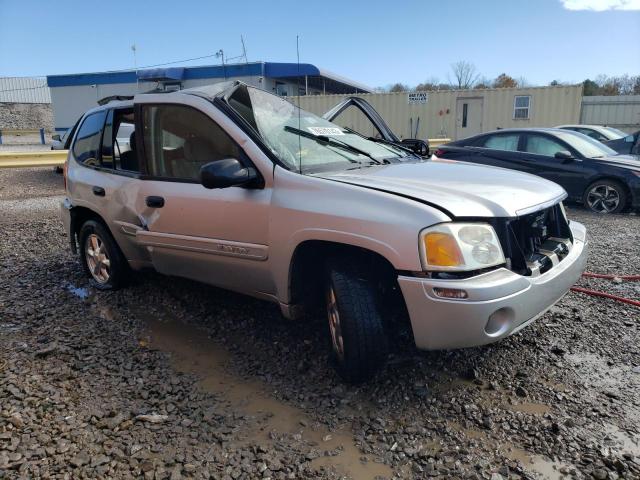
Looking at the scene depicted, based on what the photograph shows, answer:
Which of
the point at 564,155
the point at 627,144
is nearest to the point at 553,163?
the point at 564,155

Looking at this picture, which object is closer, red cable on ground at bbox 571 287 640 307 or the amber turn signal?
the amber turn signal

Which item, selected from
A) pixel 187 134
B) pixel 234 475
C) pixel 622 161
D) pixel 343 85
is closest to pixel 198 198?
pixel 187 134

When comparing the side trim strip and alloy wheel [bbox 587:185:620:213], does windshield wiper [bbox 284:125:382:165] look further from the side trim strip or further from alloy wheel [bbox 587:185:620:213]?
alloy wheel [bbox 587:185:620:213]

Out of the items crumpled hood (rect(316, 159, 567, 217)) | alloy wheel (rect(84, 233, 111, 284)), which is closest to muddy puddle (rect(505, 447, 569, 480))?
crumpled hood (rect(316, 159, 567, 217))

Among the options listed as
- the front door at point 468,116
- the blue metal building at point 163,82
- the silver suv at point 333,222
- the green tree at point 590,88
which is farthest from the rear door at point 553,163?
the green tree at point 590,88

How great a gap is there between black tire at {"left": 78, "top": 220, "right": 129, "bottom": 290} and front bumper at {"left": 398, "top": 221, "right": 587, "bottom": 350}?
289 centimetres

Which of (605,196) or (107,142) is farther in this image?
(605,196)

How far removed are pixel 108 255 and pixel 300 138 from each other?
2.20 meters

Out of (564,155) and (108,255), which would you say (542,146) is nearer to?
(564,155)

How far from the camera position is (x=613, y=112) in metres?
23.2

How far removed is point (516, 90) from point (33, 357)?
65.2 feet

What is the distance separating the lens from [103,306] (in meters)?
4.20

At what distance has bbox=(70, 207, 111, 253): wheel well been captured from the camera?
4559 mm

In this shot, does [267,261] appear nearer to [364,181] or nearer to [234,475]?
[364,181]
